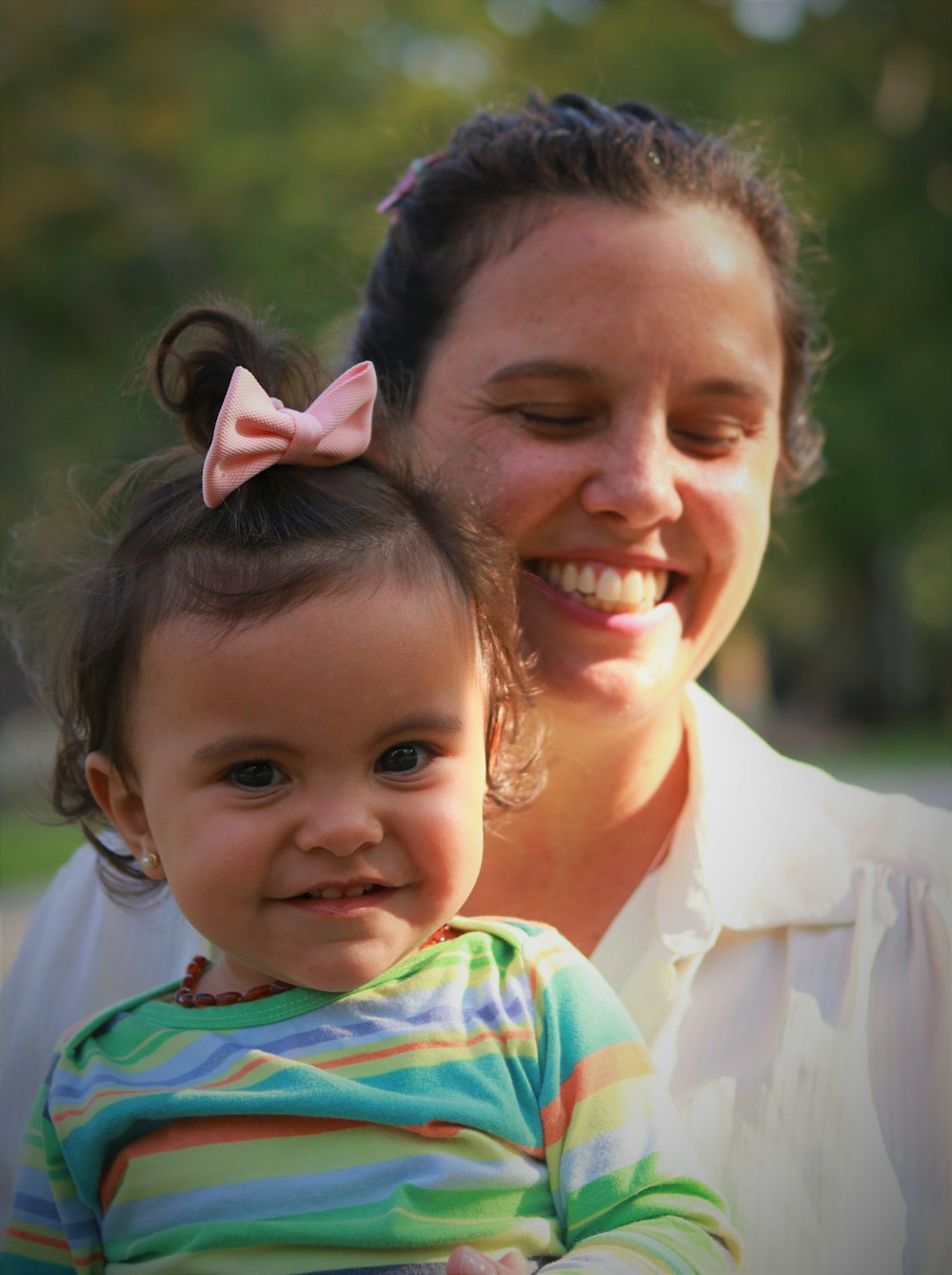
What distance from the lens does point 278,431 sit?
7.09ft

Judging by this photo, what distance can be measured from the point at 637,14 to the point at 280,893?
52.3ft

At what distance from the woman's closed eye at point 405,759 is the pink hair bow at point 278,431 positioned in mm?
471

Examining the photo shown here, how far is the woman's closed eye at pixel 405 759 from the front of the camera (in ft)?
6.79

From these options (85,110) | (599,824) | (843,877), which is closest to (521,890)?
(599,824)

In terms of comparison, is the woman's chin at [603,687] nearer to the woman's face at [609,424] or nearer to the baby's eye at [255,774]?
the woman's face at [609,424]

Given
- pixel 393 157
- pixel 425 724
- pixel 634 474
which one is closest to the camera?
pixel 425 724

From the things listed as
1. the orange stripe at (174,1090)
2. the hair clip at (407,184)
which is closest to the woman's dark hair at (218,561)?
the orange stripe at (174,1090)

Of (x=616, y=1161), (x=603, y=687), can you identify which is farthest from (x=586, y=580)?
(x=616, y=1161)

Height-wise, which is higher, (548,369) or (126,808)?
(548,369)

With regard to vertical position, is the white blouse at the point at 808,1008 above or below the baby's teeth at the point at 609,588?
below

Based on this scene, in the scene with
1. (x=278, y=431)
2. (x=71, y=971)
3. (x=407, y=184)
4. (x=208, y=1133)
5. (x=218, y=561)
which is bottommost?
(x=208, y=1133)

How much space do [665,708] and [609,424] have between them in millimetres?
594

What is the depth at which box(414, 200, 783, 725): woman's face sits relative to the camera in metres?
2.70

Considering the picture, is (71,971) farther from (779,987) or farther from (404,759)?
(779,987)
